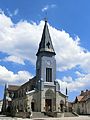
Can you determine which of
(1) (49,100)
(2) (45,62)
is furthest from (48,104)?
(2) (45,62)

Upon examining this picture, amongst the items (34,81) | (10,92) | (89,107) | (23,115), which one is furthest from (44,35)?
(10,92)

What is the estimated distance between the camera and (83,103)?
85438 millimetres

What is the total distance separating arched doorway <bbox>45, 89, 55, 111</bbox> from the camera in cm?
6500

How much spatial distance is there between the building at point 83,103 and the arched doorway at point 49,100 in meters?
20.9

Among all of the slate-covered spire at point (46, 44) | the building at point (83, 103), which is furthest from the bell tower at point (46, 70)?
the building at point (83, 103)

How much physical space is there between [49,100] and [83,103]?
919 inches

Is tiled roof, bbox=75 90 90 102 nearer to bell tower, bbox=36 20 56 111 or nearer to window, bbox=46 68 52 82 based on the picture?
bell tower, bbox=36 20 56 111

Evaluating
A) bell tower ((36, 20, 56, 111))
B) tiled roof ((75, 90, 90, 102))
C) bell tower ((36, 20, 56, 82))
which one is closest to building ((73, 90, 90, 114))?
tiled roof ((75, 90, 90, 102))

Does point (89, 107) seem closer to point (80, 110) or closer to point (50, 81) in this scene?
point (80, 110)

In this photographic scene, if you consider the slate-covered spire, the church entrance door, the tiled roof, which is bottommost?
the church entrance door

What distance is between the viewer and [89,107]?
82.4 m

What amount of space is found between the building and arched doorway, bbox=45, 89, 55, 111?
20.9 m

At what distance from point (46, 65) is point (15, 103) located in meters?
19.3

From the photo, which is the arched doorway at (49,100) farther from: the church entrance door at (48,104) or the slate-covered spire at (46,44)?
the slate-covered spire at (46,44)
